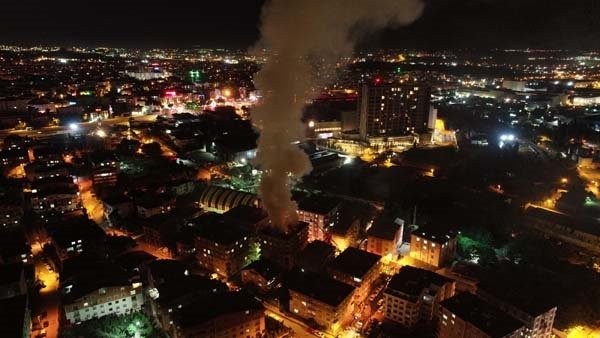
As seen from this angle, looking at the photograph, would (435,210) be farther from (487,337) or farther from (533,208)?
(487,337)

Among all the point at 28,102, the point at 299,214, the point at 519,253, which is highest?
the point at 28,102

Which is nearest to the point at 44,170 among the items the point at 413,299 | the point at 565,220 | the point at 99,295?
the point at 99,295

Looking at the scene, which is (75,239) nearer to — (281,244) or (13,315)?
(13,315)

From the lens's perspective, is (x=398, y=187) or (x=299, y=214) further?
A: (x=398, y=187)

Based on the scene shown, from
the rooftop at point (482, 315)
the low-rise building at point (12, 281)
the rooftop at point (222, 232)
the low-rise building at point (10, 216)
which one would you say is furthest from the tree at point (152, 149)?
the rooftop at point (482, 315)

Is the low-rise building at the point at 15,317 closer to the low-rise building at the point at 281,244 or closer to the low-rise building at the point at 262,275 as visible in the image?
the low-rise building at the point at 262,275

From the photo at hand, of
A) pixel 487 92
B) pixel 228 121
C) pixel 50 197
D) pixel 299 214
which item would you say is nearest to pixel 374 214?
pixel 299 214

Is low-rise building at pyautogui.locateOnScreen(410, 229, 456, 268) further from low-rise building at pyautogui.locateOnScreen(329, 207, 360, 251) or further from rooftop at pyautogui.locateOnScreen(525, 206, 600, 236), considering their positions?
rooftop at pyautogui.locateOnScreen(525, 206, 600, 236)

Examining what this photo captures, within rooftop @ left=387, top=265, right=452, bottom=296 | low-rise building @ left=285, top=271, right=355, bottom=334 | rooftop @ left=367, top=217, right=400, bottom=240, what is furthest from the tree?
rooftop @ left=387, top=265, right=452, bottom=296
